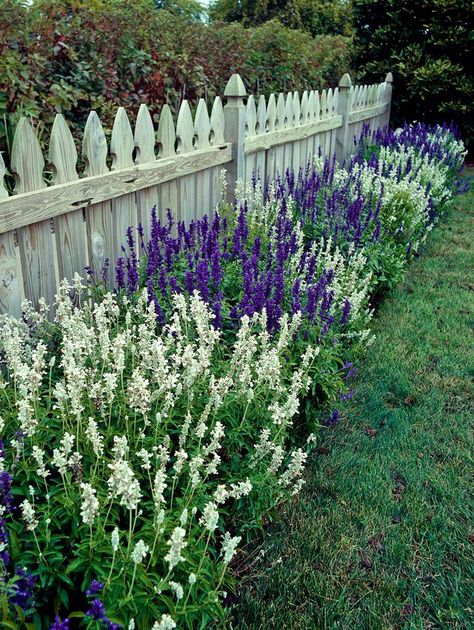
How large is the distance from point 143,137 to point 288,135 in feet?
9.49

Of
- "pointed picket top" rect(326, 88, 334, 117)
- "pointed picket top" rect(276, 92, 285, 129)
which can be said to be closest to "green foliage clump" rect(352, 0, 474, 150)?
"pointed picket top" rect(326, 88, 334, 117)

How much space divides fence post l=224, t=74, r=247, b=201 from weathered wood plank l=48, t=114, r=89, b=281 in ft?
6.67

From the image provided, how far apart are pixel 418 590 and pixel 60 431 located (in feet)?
5.43

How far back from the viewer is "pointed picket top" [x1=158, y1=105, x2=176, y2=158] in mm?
4117

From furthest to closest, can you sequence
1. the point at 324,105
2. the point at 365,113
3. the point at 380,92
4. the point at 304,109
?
the point at 380,92 → the point at 365,113 → the point at 324,105 → the point at 304,109

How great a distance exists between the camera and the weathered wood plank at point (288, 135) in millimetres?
5534

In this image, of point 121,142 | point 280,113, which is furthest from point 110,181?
point 280,113

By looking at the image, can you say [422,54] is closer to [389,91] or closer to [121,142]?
[389,91]

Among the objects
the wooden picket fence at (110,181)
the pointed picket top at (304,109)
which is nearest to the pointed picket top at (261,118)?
the wooden picket fence at (110,181)

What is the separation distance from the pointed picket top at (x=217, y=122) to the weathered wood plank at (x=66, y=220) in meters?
1.74

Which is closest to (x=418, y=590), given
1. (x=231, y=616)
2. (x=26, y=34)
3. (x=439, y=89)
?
(x=231, y=616)

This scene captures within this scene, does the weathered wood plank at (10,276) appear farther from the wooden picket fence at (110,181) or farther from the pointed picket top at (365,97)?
the pointed picket top at (365,97)

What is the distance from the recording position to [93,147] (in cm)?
344

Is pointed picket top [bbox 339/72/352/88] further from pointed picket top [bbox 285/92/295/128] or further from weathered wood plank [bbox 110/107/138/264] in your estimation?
weathered wood plank [bbox 110/107/138/264]
